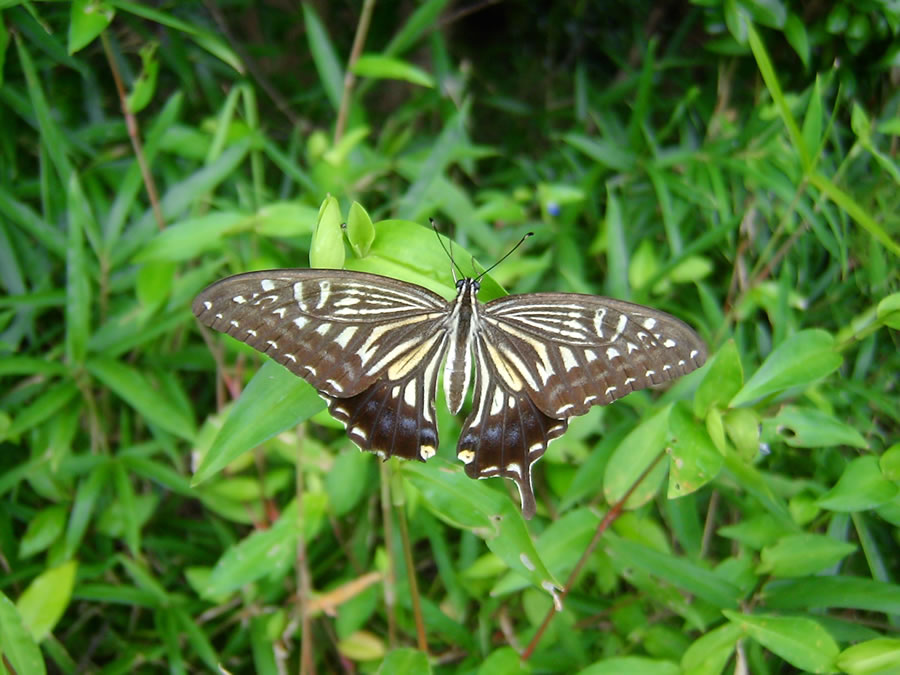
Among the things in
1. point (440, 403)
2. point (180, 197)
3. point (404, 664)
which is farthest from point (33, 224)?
point (404, 664)

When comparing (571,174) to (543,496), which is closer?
(543,496)

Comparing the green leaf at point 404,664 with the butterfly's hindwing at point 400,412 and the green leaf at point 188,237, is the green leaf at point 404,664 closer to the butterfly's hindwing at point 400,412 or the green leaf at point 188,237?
the butterfly's hindwing at point 400,412

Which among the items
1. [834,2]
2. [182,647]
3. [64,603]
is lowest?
[182,647]

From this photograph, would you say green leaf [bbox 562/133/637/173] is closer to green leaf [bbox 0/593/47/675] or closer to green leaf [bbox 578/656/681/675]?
green leaf [bbox 578/656/681/675]

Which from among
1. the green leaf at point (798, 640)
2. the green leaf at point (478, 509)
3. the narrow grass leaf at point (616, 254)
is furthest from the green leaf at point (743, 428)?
the narrow grass leaf at point (616, 254)

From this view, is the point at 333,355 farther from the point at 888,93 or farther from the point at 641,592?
the point at 888,93

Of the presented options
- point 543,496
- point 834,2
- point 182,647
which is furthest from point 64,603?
point 834,2

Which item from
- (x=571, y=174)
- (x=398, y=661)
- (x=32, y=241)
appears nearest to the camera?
(x=398, y=661)
